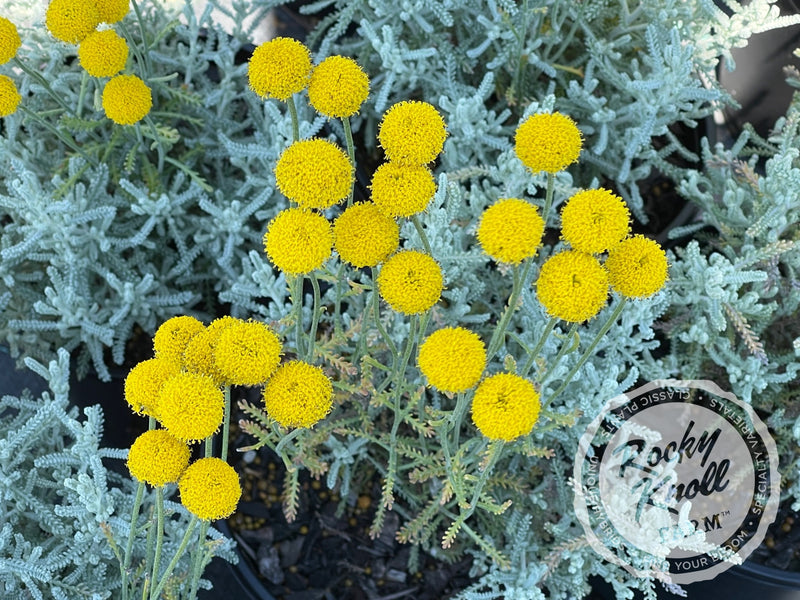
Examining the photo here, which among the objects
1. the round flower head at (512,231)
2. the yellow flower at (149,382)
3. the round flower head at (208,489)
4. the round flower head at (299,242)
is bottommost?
the round flower head at (208,489)

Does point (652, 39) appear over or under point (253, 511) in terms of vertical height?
over

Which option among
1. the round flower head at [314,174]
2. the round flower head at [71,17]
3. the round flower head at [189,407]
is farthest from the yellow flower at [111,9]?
the round flower head at [189,407]

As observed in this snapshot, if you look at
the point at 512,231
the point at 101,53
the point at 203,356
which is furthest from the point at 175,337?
the point at 101,53

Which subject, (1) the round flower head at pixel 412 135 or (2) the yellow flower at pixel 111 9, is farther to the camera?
(2) the yellow flower at pixel 111 9

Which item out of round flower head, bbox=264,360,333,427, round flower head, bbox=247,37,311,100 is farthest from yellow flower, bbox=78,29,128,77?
round flower head, bbox=264,360,333,427

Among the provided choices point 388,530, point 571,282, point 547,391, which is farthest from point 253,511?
point 571,282

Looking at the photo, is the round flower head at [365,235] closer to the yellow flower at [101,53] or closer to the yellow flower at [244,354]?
the yellow flower at [244,354]

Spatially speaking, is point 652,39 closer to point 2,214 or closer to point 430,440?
point 430,440

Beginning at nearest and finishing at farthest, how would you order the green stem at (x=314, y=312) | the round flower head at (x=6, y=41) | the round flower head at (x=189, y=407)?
the round flower head at (x=189, y=407)
the green stem at (x=314, y=312)
the round flower head at (x=6, y=41)
